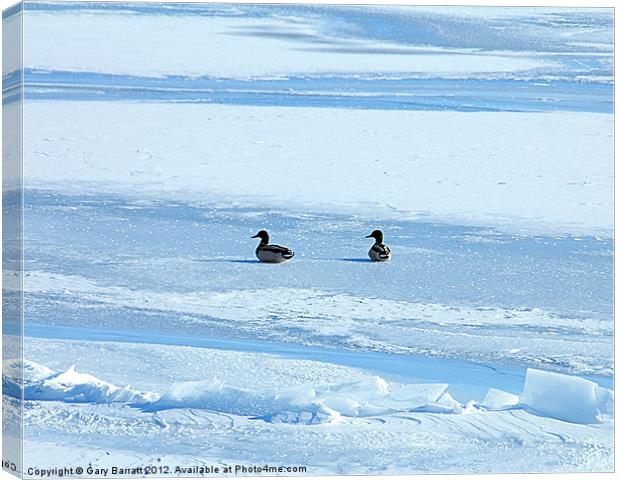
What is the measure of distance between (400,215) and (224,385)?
5.93ft

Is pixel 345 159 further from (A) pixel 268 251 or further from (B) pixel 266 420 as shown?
(B) pixel 266 420

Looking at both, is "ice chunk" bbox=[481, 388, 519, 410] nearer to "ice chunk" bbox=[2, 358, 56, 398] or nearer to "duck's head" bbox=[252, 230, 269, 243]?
"duck's head" bbox=[252, 230, 269, 243]

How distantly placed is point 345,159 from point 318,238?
62 cm

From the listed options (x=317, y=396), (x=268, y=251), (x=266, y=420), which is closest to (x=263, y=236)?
(x=268, y=251)

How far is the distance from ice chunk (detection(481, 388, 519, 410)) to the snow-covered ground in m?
0.01

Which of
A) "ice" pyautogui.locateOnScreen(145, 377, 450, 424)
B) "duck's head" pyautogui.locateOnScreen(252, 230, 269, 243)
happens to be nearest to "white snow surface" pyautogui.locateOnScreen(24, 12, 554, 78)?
"duck's head" pyautogui.locateOnScreen(252, 230, 269, 243)

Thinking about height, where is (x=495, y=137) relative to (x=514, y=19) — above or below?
below

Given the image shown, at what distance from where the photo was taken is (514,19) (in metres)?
14.5

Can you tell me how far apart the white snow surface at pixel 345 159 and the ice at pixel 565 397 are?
1106 millimetres

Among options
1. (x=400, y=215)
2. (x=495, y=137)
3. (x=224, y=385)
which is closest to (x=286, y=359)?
(x=224, y=385)

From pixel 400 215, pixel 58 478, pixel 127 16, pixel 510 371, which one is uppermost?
pixel 127 16

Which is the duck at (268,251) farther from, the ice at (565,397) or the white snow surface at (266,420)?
the ice at (565,397)

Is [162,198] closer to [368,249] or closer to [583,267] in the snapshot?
[368,249]

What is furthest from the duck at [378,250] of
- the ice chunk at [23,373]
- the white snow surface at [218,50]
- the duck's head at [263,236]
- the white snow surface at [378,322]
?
the ice chunk at [23,373]
